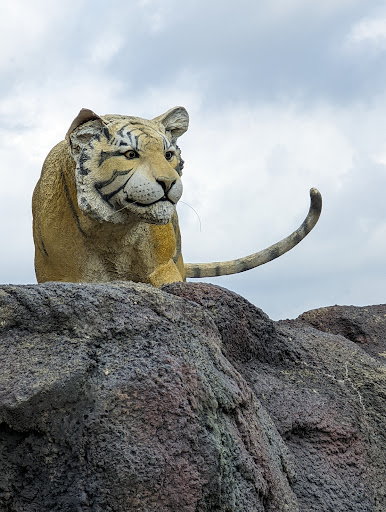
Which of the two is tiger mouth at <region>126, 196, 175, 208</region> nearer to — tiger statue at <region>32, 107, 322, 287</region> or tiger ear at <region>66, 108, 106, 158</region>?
tiger statue at <region>32, 107, 322, 287</region>

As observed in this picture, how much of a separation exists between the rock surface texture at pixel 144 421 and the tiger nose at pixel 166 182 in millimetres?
1154

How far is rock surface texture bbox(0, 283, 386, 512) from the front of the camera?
7.07 ft

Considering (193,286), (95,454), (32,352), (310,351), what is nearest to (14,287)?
(32,352)

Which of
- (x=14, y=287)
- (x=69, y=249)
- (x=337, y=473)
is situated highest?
(x=69, y=249)

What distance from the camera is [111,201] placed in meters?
4.23

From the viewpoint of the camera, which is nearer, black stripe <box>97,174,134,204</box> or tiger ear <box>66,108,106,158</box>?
black stripe <box>97,174,134,204</box>

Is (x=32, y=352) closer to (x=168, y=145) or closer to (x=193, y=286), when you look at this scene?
(x=193, y=286)

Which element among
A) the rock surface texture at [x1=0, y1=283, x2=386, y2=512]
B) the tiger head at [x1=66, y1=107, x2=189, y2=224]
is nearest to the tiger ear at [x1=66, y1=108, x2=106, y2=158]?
the tiger head at [x1=66, y1=107, x2=189, y2=224]

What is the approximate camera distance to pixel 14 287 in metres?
2.39

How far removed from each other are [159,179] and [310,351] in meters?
1.22

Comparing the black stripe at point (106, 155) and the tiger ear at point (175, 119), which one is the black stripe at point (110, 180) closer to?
the black stripe at point (106, 155)

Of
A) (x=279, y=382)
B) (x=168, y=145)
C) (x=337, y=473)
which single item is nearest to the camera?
(x=337, y=473)

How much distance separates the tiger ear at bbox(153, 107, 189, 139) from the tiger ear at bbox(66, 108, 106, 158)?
484 millimetres

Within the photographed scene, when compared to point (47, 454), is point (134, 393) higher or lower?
higher
